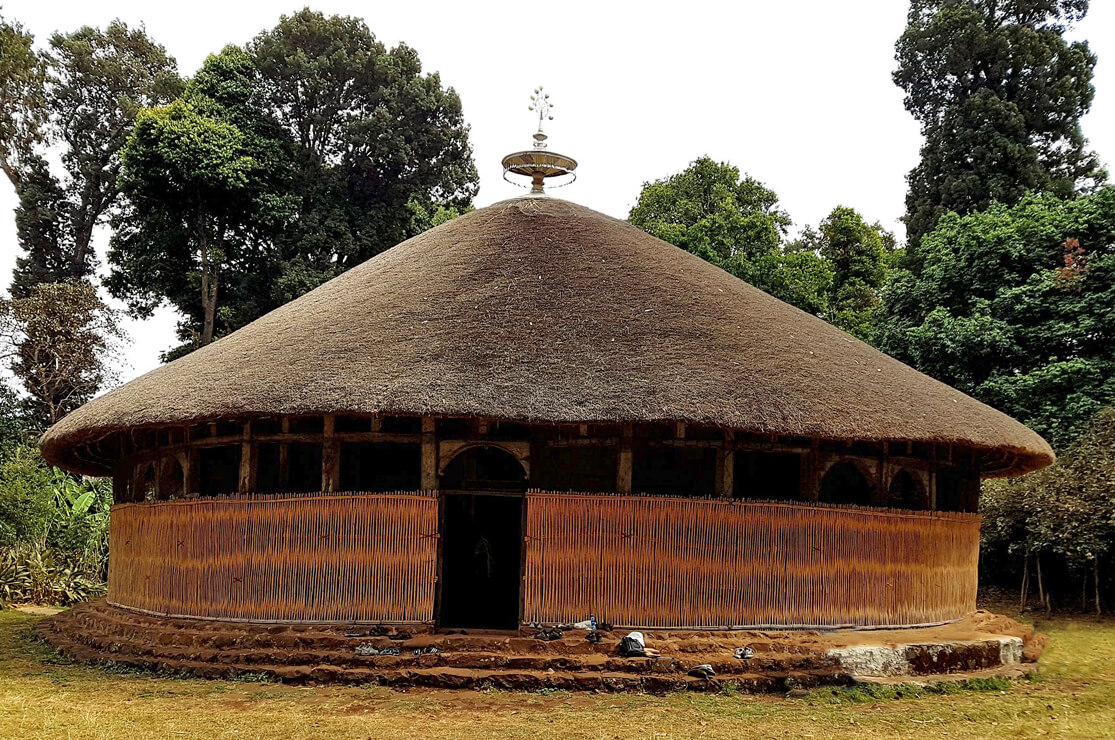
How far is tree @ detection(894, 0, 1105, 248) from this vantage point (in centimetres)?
2650

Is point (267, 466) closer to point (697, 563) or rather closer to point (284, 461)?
point (284, 461)

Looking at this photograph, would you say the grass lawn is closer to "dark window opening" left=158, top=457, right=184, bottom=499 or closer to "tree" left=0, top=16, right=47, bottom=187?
"dark window opening" left=158, top=457, right=184, bottom=499

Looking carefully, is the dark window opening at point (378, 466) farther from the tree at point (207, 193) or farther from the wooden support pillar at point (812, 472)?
the tree at point (207, 193)

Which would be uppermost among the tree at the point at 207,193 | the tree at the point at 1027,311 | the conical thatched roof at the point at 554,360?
the tree at the point at 207,193

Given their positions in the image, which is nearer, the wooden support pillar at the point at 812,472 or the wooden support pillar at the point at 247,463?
the wooden support pillar at the point at 247,463

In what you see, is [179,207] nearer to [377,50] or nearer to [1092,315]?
[377,50]

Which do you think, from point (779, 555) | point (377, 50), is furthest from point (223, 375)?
point (377, 50)

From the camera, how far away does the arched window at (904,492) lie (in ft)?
42.9

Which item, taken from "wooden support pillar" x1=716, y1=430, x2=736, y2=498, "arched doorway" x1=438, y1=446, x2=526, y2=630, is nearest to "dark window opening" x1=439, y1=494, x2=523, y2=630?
"arched doorway" x1=438, y1=446, x2=526, y2=630

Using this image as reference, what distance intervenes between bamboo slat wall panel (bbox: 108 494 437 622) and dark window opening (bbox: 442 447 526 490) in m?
0.90

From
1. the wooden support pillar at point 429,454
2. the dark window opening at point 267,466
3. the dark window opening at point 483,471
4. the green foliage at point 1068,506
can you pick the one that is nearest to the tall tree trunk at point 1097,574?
the green foliage at point 1068,506

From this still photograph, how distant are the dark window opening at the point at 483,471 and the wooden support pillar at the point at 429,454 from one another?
0.23m

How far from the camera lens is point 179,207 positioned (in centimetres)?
3047

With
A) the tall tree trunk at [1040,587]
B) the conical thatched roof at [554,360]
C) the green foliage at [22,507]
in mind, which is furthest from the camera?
the green foliage at [22,507]
